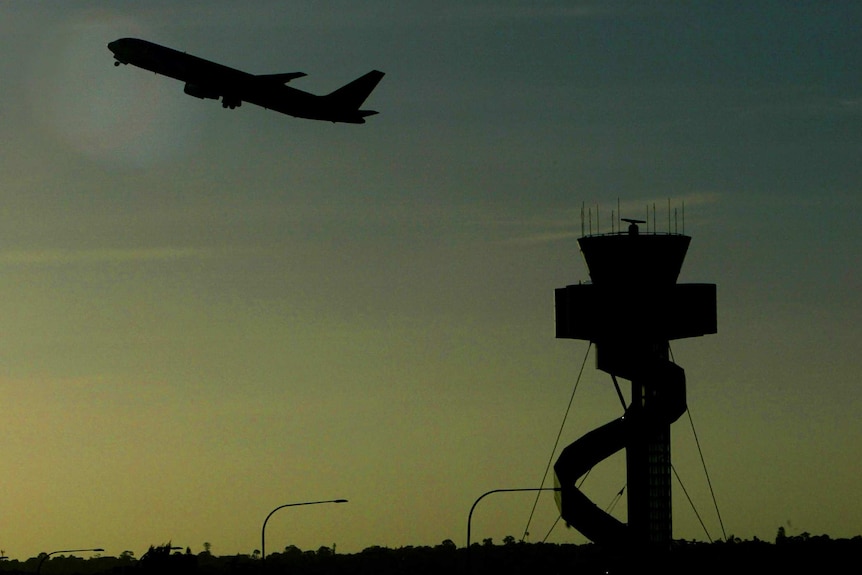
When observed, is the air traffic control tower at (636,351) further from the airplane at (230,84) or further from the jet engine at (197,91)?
the jet engine at (197,91)

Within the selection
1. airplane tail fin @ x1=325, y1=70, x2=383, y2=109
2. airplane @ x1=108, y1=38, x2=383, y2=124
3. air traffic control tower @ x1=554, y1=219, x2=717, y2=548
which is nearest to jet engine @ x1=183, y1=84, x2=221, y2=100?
airplane @ x1=108, y1=38, x2=383, y2=124

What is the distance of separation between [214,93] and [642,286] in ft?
191

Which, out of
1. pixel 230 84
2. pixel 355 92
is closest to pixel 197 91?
pixel 230 84

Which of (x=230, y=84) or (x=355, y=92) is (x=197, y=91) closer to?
(x=230, y=84)

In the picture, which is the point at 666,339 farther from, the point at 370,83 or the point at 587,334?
the point at 370,83

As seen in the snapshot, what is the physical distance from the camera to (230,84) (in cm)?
15062

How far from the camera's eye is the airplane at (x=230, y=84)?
149 metres

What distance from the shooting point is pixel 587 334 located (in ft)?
611

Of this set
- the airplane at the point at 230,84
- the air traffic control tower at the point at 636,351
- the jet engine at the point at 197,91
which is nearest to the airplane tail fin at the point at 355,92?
the airplane at the point at 230,84

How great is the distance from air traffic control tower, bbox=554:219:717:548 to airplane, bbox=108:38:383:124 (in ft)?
137

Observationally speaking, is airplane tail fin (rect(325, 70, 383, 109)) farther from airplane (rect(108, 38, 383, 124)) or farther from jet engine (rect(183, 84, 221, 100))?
jet engine (rect(183, 84, 221, 100))

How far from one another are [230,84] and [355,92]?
17.9 metres

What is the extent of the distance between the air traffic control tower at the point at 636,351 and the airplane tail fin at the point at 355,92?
35.5 meters

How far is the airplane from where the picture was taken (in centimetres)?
14862
